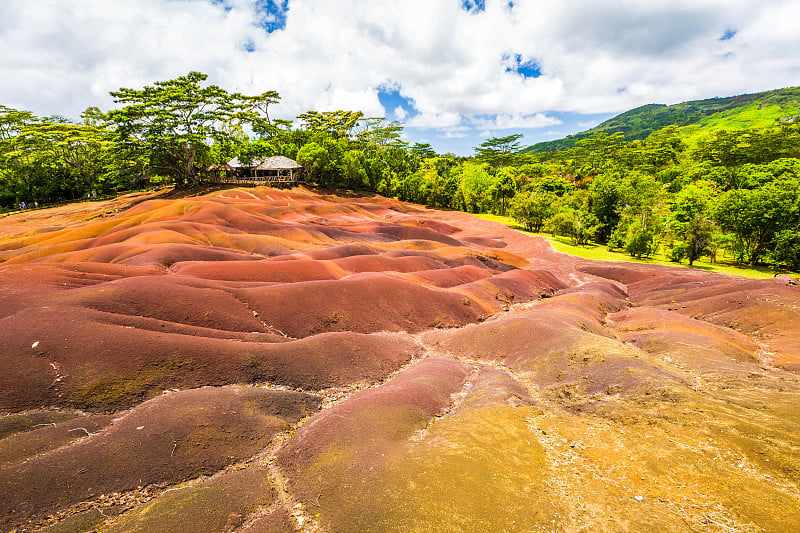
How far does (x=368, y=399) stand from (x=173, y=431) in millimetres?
5599

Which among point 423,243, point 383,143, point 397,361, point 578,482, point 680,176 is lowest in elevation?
point 397,361

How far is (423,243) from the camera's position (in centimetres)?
3844

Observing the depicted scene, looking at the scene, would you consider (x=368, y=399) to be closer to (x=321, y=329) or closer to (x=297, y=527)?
(x=297, y=527)

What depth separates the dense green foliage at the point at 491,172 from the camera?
34.3 metres

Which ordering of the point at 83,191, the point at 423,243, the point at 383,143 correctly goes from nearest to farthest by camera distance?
the point at 423,243 → the point at 83,191 → the point at 383,143

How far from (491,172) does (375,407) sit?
83861 mm

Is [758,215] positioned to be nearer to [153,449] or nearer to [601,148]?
[153,449]

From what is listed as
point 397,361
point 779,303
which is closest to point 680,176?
point 779,303

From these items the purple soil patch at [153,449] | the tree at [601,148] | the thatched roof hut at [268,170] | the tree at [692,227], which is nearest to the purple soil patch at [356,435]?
the purple soil patch at [153,449]

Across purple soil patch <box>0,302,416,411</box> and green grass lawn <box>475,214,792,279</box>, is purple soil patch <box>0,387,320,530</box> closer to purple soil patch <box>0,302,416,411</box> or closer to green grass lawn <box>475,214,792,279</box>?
purple soil patch <box>0,302,416,411</box>

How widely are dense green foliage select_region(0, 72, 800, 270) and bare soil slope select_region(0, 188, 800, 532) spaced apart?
53.7ft

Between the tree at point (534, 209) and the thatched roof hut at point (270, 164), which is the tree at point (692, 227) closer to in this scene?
the tree at point (534, 209)

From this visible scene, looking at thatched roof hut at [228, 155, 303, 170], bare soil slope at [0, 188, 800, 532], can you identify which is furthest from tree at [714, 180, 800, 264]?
thatched roof hut at [228, 155, 303, 170]

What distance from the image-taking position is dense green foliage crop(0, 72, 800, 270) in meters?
34.3
